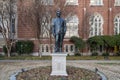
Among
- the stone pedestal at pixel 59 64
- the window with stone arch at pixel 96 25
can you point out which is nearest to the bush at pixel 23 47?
the window with stone arch at pixel 96 25

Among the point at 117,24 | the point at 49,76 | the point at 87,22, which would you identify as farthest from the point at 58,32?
the point at 117,24

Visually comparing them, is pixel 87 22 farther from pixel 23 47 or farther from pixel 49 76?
pixel 49 76

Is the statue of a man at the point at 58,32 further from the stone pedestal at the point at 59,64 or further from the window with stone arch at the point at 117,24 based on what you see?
the window with stone arch at the point at 117,24

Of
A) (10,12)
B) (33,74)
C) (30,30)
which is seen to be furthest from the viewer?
(30,30)

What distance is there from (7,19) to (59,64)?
15060 mm

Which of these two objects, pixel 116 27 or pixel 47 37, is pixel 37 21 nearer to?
pixel 47 37

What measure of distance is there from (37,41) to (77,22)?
5051 mm

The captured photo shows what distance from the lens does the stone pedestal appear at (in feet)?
52.9

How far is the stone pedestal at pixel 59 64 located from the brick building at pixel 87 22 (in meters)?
16.6

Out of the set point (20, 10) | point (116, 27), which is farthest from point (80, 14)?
point (20, 10)

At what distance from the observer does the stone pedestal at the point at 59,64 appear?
1612 cm

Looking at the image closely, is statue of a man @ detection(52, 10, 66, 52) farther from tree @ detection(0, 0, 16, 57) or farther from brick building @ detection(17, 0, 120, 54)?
brick building @ detection(17, 0, 120, 54)

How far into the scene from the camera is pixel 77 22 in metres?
33.8

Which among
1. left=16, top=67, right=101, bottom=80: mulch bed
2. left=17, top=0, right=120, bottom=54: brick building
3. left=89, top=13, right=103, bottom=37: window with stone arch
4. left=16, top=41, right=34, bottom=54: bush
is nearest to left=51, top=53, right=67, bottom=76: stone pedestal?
left=16, top=67, right=101, bottom=80: mulch bed
